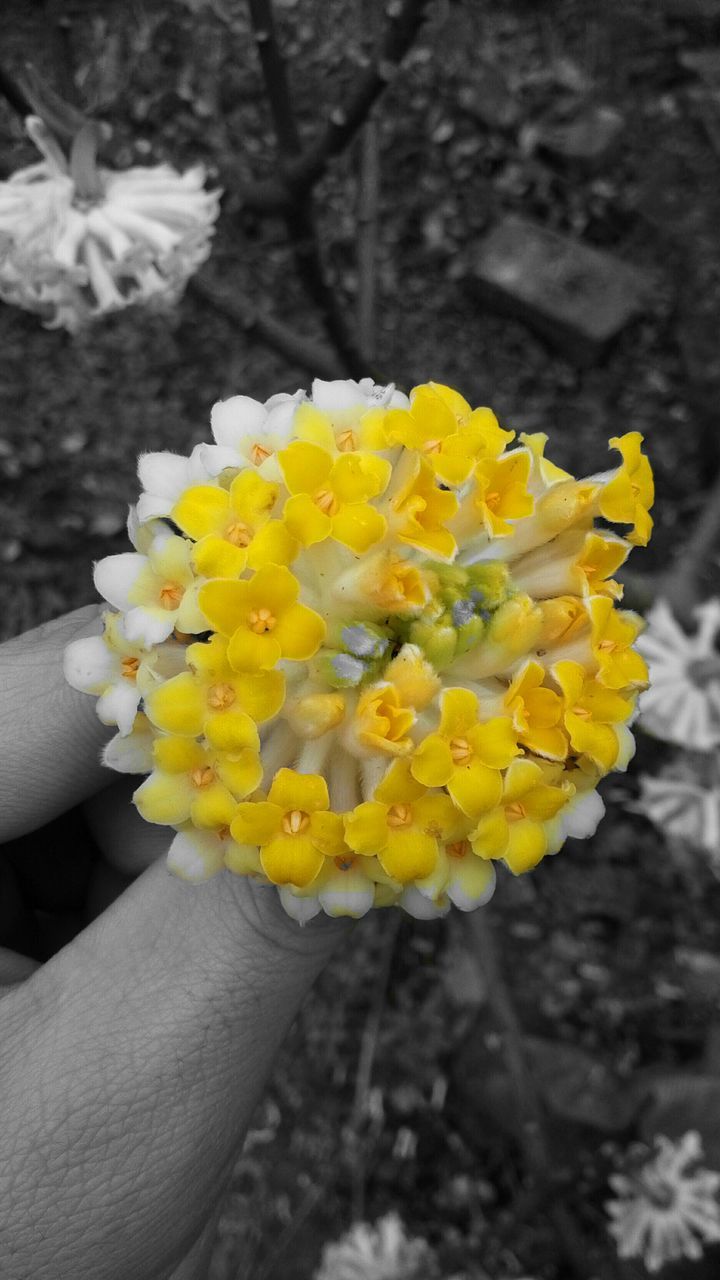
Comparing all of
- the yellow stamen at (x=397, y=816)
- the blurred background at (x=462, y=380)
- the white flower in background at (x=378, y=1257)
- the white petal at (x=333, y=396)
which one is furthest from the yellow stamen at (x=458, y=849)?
the white flower in background at (x=378, y=1257)

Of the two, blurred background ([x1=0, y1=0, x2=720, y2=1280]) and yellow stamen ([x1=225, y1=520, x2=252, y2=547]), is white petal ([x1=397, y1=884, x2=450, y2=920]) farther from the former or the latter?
blurred background ([x1=0, y1=0, x2=720, y2=1280])

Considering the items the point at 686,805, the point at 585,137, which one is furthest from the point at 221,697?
the point at 585,137

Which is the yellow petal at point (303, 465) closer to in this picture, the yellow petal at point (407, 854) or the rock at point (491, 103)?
the yellow petal at point (407, 854)

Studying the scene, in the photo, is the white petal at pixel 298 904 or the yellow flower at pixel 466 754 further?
the white petal at pixel 298 904

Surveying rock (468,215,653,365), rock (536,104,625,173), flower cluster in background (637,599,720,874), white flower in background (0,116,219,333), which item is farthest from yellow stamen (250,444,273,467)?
rock (536,104,625,173)

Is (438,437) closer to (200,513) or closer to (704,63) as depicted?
(200,513)
